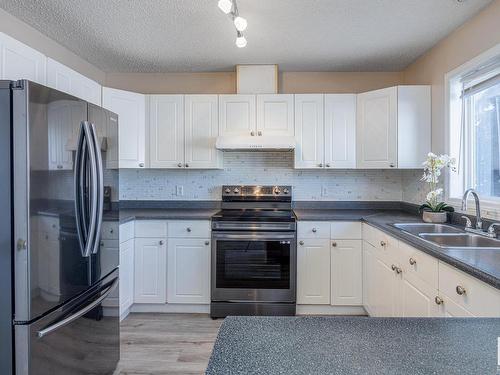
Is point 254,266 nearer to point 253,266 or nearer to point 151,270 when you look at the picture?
point 253,266

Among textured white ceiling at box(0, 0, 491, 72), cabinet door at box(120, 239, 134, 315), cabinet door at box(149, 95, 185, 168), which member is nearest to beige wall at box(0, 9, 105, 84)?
textured white ceiling at box(0, 0, 491, 72)

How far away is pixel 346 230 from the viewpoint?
2.83 meters

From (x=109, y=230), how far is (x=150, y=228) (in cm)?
96

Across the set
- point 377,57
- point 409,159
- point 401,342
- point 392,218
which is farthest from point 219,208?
point 401,342

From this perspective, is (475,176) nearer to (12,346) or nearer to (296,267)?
(296,267)

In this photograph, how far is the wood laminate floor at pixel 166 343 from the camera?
210 cm

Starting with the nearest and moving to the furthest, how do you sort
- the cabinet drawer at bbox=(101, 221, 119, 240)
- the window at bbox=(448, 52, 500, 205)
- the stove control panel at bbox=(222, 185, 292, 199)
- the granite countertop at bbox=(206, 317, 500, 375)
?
the granite countertop at bbox=(206, 317, 500, 375) < the cabinet drawer at bbox=(101, 221, 119, 240) < the window at bbox=(448, 52, 500, 205) < the stove control panel at bbox=(222, 185, 292, 199)

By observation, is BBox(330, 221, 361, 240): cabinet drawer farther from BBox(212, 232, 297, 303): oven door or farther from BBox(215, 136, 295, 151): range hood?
BBox(215, 136, 295, 151): range hood

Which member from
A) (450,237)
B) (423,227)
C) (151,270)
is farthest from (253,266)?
(450,237)

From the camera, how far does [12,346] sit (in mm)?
1336

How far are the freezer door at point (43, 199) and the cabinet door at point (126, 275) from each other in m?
1.14

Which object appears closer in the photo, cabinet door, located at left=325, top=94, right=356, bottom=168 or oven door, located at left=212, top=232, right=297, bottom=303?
oven door, located at left=212, top=232, right=297, bottom=303

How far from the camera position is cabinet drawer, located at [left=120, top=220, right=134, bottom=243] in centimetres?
264

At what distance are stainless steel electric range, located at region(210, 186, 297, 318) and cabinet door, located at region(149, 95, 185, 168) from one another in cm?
86
